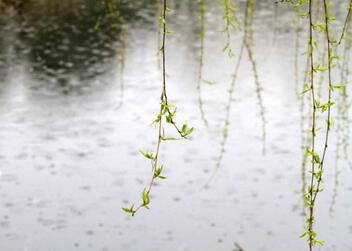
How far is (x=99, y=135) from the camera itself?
4953mm

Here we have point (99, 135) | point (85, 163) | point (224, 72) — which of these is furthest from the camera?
point (224, 72)

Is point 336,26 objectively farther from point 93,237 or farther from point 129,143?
point 93,237

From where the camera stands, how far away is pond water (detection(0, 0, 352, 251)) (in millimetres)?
3574

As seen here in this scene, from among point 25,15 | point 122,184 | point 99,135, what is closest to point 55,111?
point 99,135

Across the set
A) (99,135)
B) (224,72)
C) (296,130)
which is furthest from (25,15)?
(296,130)

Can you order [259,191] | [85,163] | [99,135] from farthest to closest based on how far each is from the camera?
1. [99,135]
2. [85,163]
3. [259,191]

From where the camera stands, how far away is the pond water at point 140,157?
11.7 ft

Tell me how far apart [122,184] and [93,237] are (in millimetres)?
626

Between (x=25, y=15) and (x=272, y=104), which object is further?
(x=25, y=15)

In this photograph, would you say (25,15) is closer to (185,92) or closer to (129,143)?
(185,92)

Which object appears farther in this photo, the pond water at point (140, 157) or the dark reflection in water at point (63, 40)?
the dark reflection in water at point (63, 40)

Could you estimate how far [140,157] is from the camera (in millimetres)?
4500

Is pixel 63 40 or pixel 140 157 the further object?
pixel 63 40

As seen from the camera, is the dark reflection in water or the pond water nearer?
the pond water
